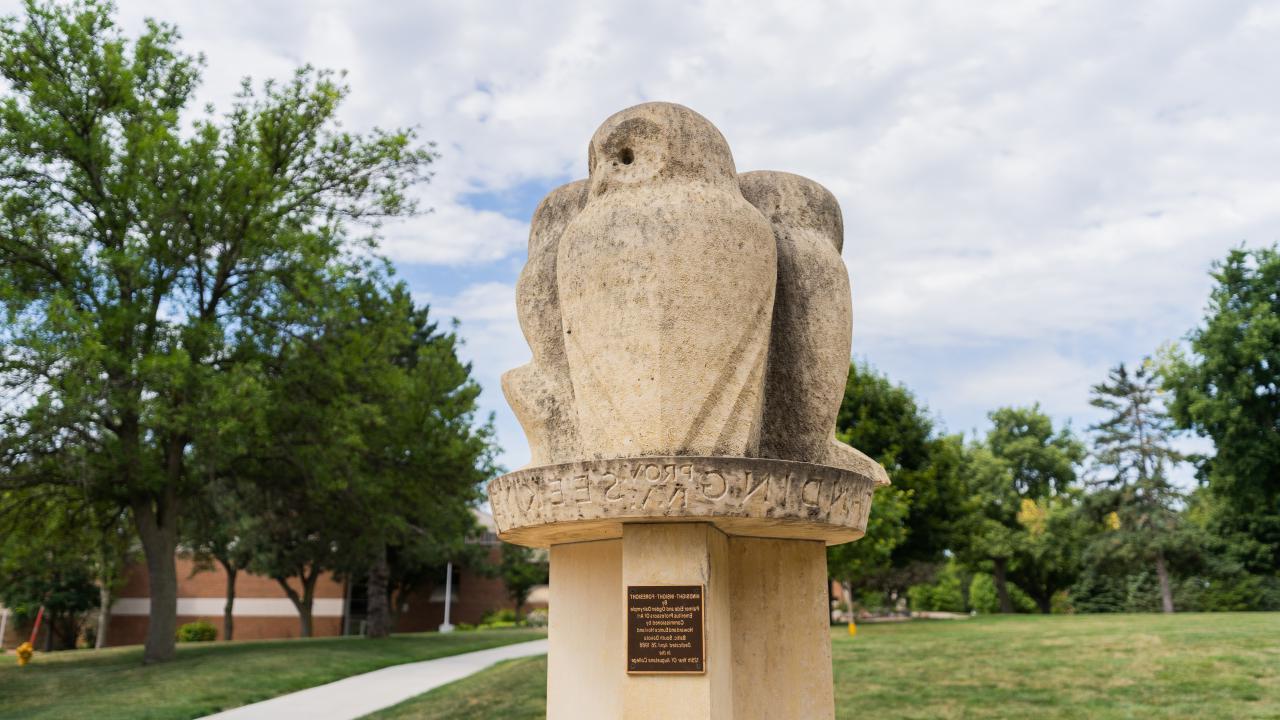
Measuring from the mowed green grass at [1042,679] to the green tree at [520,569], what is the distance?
23501 mm

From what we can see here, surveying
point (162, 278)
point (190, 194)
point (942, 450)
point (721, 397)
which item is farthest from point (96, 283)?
point (942, 450)

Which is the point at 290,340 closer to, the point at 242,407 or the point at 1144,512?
the point at 242,407

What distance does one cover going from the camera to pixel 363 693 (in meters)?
15.0

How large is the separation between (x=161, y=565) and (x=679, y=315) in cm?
1742

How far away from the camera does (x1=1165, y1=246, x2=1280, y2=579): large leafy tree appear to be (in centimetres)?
2866

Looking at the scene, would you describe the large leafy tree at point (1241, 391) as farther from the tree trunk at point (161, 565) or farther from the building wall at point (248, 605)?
the building wall at point (248, 605)

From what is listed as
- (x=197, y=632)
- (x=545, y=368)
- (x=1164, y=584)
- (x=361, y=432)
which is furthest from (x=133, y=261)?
(x=1164, y=584)

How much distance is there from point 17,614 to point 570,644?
41.4 m

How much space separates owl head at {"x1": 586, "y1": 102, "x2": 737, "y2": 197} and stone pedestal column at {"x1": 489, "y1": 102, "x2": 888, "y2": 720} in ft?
0.04

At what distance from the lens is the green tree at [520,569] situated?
41.0 m

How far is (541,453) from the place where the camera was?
5.98m

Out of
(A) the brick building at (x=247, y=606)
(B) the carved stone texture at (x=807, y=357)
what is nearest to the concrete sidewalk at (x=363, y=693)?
(B) the carved stone texture at (x=807, y=357)

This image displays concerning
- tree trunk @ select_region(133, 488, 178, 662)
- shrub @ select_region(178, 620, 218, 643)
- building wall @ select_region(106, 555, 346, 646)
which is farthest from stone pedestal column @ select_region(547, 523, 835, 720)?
building wall @ select_region(106, 555, 346, 646)

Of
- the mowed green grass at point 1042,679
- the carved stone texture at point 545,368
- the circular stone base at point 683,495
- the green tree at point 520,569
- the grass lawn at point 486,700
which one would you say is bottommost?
the grass lawn at point 486,700
